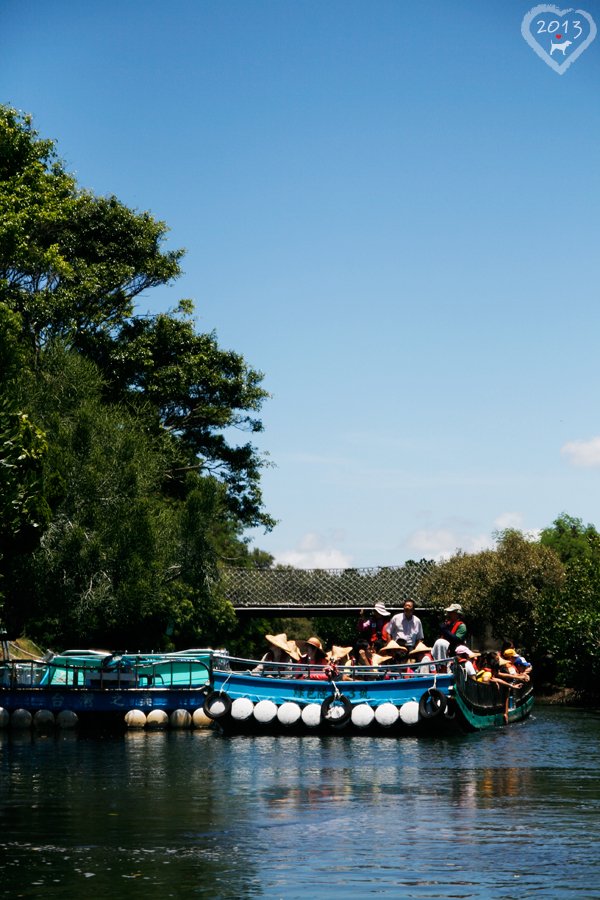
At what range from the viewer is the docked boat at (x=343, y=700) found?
33.1 m

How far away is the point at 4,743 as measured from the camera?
3272cm

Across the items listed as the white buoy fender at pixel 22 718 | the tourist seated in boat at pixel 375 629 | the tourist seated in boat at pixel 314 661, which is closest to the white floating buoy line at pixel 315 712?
the tourist seated in boat at pixel 314 661

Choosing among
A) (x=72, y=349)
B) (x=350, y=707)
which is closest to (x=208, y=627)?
(x=72, y=349)

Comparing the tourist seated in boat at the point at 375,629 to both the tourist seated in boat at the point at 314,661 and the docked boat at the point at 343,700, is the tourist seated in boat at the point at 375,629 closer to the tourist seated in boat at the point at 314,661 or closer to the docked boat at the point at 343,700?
the tourist seated in boat at the point at 314,661

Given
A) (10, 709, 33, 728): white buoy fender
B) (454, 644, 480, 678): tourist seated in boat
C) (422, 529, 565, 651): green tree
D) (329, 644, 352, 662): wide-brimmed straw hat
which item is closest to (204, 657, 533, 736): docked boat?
(454, 644, 480, 678): tourist seated in boat

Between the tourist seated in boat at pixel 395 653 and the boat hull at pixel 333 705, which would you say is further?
the tourist seated in boat at pixel 395 653

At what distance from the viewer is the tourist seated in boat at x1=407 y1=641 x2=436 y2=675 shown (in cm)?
3409

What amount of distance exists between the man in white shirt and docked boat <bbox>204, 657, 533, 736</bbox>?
1.69m

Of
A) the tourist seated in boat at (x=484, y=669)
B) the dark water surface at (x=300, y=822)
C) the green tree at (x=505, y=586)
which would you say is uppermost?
the green tree at (x=505, y=586)

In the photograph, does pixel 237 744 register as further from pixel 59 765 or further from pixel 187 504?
pixel 187 504

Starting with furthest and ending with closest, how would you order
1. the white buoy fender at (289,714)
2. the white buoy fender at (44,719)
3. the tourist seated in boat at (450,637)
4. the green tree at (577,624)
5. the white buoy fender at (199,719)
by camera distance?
the green tree at (577,624) → the white buoy fender at (199,719) → the white buoy fender at (44,719) → the tourist seated in boat at (450,637) → the white buoy fender at (289,714)

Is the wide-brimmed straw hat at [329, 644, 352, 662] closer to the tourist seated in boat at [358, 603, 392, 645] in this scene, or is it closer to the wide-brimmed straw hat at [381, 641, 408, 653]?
the wide-brimmed straw hat at [381, 641, 408, 653]

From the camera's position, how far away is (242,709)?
113 feet

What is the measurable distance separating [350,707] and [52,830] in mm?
16397
